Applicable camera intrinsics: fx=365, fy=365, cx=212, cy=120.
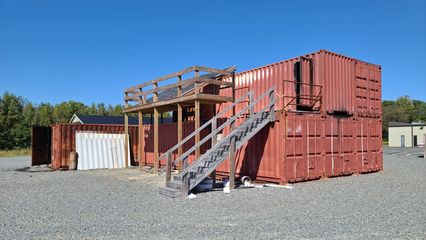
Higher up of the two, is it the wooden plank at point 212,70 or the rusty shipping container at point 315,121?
the wooden plank at point 212,70

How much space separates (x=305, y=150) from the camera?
13.9m

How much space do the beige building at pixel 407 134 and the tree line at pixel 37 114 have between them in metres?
19.9

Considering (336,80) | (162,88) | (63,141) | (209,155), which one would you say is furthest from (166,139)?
(336,80)

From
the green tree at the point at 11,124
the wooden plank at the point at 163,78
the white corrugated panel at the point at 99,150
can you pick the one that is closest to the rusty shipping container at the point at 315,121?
the wooden plank at the point at 163,78

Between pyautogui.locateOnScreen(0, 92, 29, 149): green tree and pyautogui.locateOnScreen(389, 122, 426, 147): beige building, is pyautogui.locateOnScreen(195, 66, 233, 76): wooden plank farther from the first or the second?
pyautogui.locateOnScreen(389, 122, 426, 147): beige building

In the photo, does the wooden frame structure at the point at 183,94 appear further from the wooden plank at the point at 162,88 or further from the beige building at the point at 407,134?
the beige building at the point at 407,134

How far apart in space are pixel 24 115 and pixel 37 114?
3803 mm

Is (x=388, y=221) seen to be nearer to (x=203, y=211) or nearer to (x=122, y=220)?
(x=203, y=211)

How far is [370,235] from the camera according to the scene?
6.20 meters

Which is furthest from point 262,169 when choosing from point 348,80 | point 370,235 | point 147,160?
point 147,160

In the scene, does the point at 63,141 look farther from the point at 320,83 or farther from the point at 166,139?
the point at 320,83

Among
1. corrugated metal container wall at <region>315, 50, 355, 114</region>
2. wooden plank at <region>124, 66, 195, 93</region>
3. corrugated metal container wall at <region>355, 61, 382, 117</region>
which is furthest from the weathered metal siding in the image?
corrugated metal container wall at <region>355, 61, 382, 117</region>

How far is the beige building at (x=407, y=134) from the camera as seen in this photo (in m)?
54.3

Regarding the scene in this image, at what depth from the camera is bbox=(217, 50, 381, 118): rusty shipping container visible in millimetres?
14648
